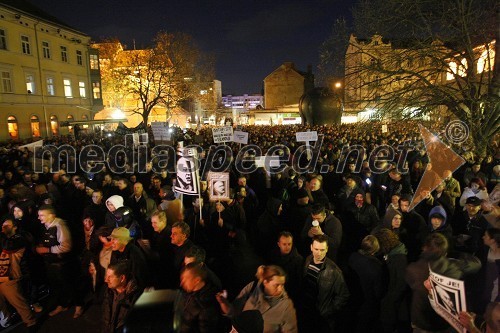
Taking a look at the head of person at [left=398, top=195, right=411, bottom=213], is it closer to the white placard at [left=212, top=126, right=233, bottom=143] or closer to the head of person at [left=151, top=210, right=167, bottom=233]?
the head of person at [left=151, top=210, right=167, bottom=233]

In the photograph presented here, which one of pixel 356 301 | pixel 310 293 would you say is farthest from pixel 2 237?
pixel 356 301

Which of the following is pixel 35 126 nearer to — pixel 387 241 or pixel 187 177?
pixel 187 177

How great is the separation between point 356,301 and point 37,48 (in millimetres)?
36156

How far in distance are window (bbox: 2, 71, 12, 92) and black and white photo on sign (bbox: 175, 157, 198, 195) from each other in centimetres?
2943

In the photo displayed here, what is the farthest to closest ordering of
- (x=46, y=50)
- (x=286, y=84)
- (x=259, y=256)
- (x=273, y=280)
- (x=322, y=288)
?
(x=286, y=84) → (x=46, y=50) → (x=259, y=256) → (x=322, y=288) → (x=273, y=280)

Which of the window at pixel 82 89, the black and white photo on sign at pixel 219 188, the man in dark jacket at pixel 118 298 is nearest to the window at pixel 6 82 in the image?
the window at pixel 82 89

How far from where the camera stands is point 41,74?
31938mm

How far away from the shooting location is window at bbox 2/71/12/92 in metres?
28.3

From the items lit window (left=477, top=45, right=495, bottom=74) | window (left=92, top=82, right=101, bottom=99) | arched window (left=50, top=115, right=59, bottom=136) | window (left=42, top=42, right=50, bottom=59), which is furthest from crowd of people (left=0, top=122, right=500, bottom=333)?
window (left=92, top=82, right=101, bottom=99)

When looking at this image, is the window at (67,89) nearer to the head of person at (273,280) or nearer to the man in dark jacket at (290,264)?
the man in dark jacket at (290,264)

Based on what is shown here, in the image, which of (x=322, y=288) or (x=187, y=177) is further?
(x=187, y=177)

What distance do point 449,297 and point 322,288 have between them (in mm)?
1196

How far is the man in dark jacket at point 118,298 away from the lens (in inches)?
133

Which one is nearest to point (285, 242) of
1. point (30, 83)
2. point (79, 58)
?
point (30, 83)
